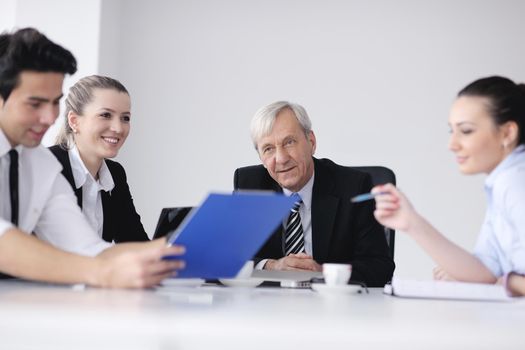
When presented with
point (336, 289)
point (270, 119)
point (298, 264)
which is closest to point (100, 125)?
point (270, 119)

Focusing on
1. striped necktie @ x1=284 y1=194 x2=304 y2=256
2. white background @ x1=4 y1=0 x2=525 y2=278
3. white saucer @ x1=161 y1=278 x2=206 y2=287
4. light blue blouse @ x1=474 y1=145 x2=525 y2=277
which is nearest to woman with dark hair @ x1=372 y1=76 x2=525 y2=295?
light blue blouse @ x1=474 y1=145 x2=525 y2=277

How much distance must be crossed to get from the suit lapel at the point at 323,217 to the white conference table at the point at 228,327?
1.69m

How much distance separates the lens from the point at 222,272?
159cm

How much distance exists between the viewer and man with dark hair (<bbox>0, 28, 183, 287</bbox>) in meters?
1.75

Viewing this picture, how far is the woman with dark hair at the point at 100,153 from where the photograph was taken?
9.89ft

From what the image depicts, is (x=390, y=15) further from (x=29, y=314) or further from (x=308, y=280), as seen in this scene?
(x=29, y=314)

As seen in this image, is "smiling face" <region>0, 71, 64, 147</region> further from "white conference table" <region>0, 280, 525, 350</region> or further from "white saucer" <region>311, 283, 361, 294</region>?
"white saucer" <region>311, 283, 361, 294</region>

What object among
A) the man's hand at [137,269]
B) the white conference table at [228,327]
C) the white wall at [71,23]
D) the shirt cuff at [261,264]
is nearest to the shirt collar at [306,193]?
the shirt cuff at [261,264]

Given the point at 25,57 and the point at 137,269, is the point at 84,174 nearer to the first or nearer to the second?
the point at 25,57

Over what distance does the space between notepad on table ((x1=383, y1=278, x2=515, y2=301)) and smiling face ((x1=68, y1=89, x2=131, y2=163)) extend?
190cm

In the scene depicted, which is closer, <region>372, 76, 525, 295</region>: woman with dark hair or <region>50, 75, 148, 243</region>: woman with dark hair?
<region>372, 76, 525, 295</region>: woman with dark hair

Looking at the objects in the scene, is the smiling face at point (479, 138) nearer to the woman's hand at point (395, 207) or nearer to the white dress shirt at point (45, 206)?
the woman's hand at point (395, 207)

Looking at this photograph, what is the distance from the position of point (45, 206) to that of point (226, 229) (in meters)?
0.70

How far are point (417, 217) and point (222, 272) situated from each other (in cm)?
49
